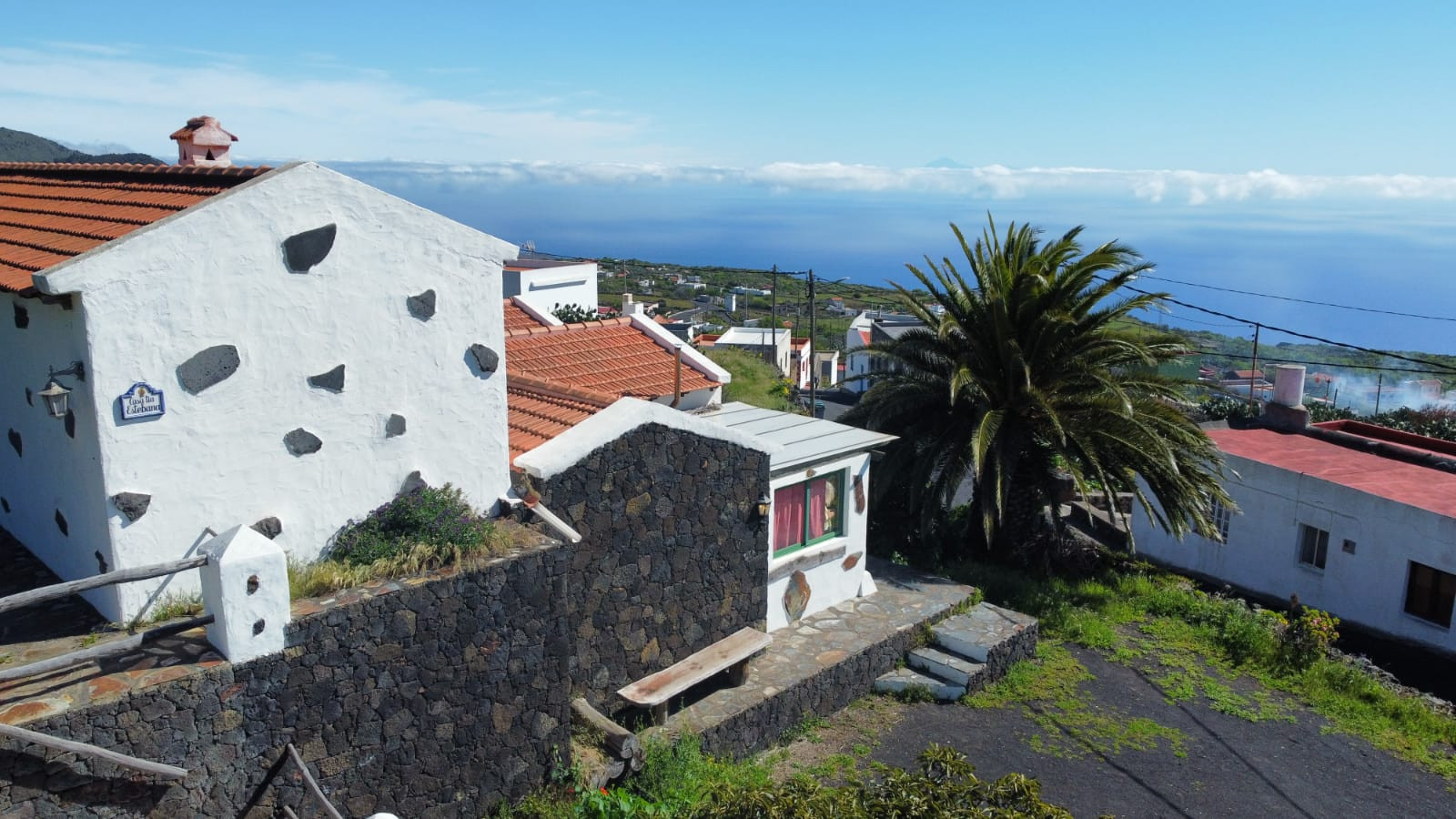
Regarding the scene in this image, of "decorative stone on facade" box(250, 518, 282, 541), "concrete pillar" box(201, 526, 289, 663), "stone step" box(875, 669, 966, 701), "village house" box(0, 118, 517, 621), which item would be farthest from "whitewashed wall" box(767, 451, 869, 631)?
"concrete pillar" box(201, 526, 289, 663)

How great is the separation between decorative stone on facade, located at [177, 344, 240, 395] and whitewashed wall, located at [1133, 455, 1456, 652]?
14601 mm

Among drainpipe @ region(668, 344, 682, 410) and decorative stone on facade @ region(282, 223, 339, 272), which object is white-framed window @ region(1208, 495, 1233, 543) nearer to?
drainpipe @ region(668, 344, 682, 410)

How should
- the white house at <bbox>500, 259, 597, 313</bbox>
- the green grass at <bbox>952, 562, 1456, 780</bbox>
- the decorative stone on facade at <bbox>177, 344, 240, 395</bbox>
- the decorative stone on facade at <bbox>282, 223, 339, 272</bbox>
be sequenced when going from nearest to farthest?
the decorative stone on facade at <bbox>177, 344, 240, 395</bbox>, the decorative stone on facade at <bbox>282, 223, 339, 272</bbox>, the green grass at <bbox>952, 562, 1456, 780</bbox>, the white house at <bbox>500, 259, 597, 313</bbox>

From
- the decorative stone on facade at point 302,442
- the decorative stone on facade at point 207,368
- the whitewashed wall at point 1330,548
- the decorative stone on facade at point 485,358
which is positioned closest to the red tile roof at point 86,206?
the decorative stone on facade at point 207,368

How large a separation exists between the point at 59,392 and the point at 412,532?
271 centimetres

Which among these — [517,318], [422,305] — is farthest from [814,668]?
[517,318]

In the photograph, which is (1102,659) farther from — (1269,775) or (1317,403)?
(1317,403)

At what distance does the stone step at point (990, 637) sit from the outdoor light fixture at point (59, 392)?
10.4 m

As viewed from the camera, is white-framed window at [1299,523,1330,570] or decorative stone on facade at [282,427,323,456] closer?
decorative stone on facade at [282,427,323,456]

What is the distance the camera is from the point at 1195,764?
1078 cm

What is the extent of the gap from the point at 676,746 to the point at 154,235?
6.47 m

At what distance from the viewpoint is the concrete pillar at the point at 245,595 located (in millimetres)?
6355

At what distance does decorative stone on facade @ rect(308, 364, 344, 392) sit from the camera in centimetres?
764

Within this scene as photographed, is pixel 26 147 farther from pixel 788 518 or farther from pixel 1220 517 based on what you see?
pixel 1220 517
